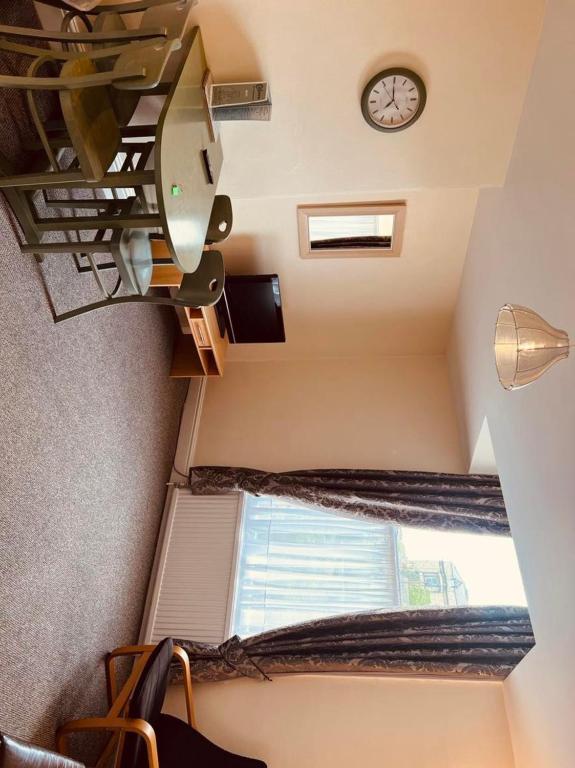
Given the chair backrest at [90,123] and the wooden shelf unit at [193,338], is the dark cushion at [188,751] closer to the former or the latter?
the wooden shelf unit at [193,338]

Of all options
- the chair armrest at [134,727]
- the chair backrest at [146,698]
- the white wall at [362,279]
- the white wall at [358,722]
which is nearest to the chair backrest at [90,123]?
the white wall at [362,279]

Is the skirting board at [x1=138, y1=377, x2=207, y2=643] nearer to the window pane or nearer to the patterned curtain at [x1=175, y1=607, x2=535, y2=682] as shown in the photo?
the patterned curtain at [x1=175, y1=607, x2=535, y2=682]

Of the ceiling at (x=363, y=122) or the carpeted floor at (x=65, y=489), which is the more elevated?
the ceiling at (x=363, y=122)

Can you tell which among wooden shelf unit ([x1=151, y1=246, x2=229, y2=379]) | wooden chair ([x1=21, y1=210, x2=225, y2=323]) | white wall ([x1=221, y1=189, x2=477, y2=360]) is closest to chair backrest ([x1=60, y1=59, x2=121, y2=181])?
wooden chair ([x1=21, y1=210, x2=225, y2=323])

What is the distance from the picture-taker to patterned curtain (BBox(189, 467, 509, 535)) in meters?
2.99

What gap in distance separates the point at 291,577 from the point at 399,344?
166 centimetres

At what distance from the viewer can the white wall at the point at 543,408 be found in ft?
5.99

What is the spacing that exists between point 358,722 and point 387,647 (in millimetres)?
349

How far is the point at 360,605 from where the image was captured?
116 inches

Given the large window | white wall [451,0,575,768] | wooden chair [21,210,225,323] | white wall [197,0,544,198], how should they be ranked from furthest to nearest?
the large window
white wall [197,0,544,198]
wooden chair [21,210,225,323]
white wall [451,0,575,768]

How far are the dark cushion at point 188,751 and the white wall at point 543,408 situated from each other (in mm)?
1182

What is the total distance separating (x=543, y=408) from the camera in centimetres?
200

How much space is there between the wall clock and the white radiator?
7.01 ft

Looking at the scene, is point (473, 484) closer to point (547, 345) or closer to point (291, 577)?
point (291, 577)
